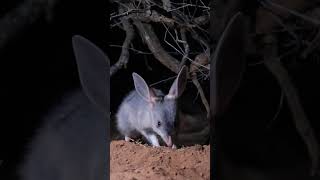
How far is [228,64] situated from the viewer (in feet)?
6.56

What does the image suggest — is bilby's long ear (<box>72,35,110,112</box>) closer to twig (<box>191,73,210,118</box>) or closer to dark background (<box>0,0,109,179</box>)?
dark background (<box>0,0,109,179</box>)

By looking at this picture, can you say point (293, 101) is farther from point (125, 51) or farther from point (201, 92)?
point (125, 51)

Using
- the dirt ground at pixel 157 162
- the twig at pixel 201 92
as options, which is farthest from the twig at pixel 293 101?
the dirt ground at pixel 157 162

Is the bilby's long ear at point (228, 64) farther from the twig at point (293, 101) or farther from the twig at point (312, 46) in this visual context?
the twig at point (312, 46)

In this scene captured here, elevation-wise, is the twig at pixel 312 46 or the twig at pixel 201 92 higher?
the twig at pixel 312 46

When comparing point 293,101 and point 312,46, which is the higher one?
point 312,46

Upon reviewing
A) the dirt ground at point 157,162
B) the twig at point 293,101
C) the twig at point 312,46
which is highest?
the twig at point 312,46

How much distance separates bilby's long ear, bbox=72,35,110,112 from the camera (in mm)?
1997

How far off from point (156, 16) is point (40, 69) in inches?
20.8

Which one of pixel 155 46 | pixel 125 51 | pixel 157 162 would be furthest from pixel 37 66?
pixel 157 162

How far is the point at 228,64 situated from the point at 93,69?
0.55m

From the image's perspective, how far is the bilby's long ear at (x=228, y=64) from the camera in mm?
1988

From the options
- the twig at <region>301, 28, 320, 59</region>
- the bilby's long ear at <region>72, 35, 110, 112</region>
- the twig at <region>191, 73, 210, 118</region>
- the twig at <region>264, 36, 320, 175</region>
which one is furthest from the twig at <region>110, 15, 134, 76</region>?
the twig at <region>301, 28, 320, 59</region>

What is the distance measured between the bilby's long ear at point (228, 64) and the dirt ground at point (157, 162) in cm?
21
